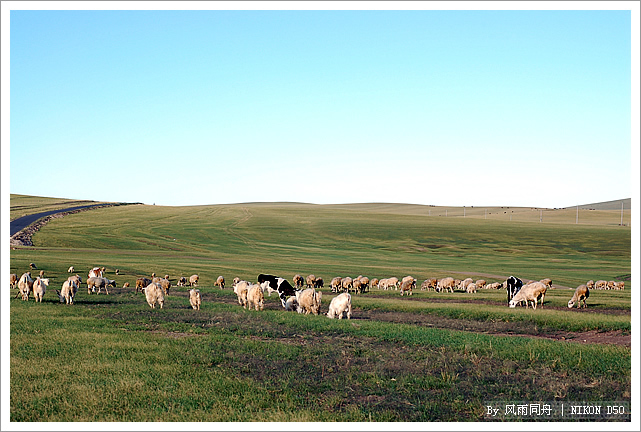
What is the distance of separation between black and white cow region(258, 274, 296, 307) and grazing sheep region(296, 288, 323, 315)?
198 cm

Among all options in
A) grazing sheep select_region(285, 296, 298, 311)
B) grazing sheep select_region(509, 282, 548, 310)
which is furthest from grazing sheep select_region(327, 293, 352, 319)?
grazing sheep select_region(509, 282, 548, 310)

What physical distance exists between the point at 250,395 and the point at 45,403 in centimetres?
371

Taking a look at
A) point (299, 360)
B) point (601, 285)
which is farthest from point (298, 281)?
point (299, 360)

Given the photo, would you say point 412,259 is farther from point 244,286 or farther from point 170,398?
point 170,398

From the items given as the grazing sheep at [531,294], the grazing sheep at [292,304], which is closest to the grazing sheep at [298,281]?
the grazing sheep at [292,304]

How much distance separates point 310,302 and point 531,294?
472 inches

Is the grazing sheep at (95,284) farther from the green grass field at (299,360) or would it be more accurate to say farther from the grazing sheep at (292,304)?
the grazing sheep at (292,304)

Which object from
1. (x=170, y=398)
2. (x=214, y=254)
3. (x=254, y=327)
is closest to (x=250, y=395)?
(x=170, y=398)

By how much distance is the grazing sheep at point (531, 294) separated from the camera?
24781 mm

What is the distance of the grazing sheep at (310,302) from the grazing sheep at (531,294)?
36.1 feet

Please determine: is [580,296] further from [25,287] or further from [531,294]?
[25,287]

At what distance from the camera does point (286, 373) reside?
10.7 meters

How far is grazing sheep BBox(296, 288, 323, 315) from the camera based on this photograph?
21.8 m

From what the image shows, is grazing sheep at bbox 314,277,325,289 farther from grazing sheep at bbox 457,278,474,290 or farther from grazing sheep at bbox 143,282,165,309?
grazing sheep at bbox 143,282,165,309
